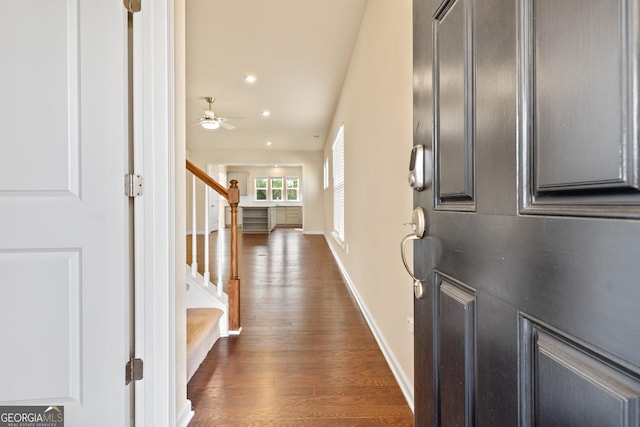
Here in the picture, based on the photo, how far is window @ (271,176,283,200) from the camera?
12891mm

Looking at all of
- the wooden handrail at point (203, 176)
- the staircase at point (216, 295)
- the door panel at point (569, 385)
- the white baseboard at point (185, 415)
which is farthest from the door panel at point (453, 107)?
the staircase at point (216, 295)

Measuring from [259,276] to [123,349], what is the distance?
297cm

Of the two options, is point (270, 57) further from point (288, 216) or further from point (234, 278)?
point (288, 216)

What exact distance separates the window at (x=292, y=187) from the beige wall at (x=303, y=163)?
11.4 feet

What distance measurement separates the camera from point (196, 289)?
7.63ft

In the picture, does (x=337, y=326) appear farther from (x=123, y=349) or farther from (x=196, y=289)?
(x=123, y=349)

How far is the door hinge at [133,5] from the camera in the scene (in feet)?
3.84

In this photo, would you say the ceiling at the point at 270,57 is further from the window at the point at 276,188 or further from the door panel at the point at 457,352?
the window at the point at 276,188

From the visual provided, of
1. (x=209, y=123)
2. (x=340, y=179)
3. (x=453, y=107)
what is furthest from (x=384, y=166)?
(x=209, y=123)

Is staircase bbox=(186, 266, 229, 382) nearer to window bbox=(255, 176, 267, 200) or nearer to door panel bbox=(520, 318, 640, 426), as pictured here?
door panel bbox=(520, 318, 640, 426)

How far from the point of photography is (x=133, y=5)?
1.19 metres

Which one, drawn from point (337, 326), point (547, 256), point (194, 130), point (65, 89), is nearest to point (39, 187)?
point (65, 89)

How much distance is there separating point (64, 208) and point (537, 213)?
4.73ft

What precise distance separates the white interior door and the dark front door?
1159mm
